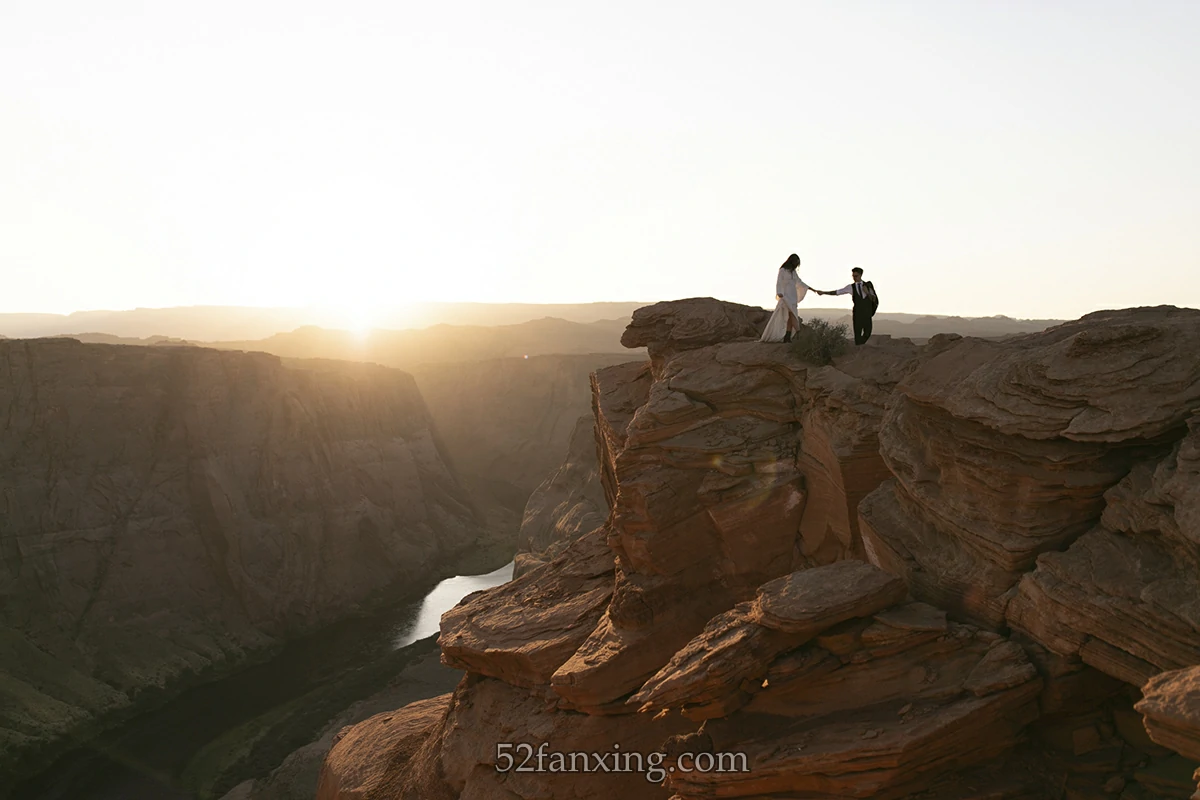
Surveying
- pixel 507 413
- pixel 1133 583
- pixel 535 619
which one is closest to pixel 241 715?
pixel 535 619

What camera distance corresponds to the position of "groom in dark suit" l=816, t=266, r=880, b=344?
14.4 meters

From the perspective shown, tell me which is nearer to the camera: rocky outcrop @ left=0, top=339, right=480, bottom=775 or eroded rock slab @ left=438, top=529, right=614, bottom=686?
eroded rock slab @ left=438, top=529, right=614, bottom=686

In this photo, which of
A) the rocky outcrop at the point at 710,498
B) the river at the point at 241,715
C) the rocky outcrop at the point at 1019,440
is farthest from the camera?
the river at the point at 241,715

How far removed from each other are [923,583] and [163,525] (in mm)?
35941

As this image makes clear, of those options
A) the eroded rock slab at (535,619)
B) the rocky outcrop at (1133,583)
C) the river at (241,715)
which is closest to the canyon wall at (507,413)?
the river at (241,715)

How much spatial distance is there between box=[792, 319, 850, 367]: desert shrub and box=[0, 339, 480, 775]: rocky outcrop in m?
28.0

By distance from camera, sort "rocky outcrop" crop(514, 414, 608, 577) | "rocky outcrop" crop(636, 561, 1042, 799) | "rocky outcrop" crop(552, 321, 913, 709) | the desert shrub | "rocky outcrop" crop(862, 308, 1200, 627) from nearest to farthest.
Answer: "rocky outcrop" crop(636, 561, 1042, 799) < "rocky outcrop" crop(862, 308, 1200, 627) < "rocky outcrop" crop(552, 321, 913, 709) < the desert shrub < "rocky outcrop" crop(514, 414, 608, 577)

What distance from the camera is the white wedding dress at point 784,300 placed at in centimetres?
1480

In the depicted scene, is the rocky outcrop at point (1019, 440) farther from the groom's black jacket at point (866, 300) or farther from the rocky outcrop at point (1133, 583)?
the groom's black jacket at point (866, 300)

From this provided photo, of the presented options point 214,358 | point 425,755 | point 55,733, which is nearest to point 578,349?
point 214,358

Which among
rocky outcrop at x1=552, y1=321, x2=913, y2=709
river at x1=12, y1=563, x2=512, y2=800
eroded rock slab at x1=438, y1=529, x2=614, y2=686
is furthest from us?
river at x1=12, y1=563, x2=512, y2=800

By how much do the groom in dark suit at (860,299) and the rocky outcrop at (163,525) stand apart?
95.3ft

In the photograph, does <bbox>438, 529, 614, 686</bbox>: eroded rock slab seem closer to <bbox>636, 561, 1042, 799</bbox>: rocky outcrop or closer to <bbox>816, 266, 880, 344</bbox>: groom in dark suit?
<bbox>636, 561, 1042, 799</bbox>: rocky outcrop

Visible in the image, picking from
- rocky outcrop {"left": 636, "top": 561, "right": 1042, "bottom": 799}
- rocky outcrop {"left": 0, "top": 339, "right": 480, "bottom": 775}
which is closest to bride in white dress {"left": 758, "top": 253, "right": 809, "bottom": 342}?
rocky outcrop {"left": 636, "top": 561, "right": 1042, "bottom": 799}
